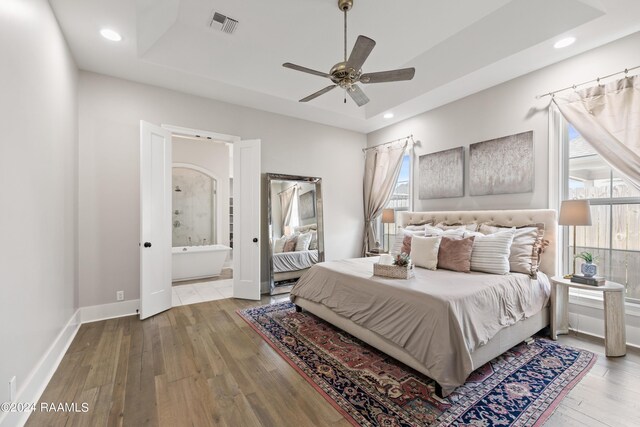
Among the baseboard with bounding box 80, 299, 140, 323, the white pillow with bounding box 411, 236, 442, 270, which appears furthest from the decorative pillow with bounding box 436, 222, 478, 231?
the baseboard with bounding box 80, 299, 140, 323

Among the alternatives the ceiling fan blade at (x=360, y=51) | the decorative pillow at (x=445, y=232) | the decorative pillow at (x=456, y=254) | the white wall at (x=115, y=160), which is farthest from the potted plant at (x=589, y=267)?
the white wall at (x=115, y=160)

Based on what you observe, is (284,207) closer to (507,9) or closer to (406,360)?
(406,360)

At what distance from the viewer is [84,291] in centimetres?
336

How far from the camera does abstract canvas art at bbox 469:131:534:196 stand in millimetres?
3412

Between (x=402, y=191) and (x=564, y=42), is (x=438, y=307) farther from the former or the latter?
(x=402, y=191)

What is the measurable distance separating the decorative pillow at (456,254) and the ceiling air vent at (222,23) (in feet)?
11.0

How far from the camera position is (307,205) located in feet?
16.7

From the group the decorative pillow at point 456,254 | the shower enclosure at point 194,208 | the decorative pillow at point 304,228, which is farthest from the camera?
the shower enclosure at point 194,208

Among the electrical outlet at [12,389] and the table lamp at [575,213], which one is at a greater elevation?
the table lamp at [575,213]

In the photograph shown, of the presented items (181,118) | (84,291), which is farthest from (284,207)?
(84,291)

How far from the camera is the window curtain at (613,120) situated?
2.63m

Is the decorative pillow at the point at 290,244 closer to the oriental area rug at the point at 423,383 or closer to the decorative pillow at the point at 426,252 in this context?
the oriental area rug at the point at 423,383

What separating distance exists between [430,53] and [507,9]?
0.96 meters

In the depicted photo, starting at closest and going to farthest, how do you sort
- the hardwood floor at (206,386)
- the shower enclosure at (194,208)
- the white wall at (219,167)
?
the hardwood floor at (206,386)
the shower enclosure at (194,208)
the white wall at (219,167)
